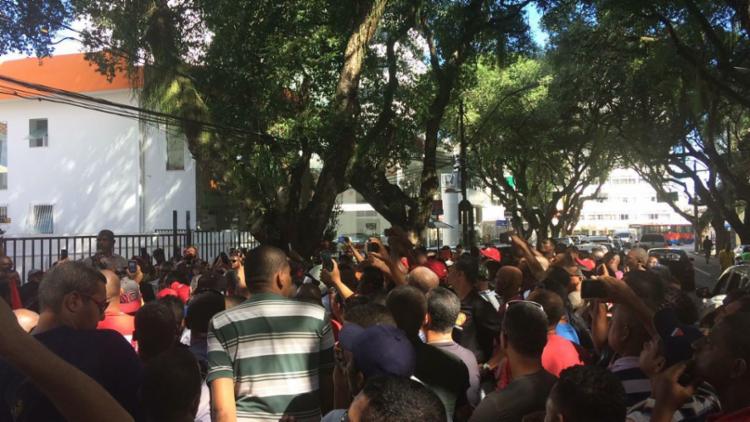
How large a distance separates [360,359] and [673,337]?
138 cm

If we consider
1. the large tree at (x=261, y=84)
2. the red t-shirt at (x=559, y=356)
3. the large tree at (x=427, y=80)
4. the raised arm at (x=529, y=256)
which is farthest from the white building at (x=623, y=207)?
the red t-shirt at (x=559, y=356)

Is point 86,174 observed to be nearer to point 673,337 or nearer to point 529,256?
point 529,256

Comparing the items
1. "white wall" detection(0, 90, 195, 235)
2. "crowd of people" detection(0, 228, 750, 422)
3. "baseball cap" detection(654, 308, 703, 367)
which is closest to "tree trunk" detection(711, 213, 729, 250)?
"white wall" detection(0, 90, 195, 235)

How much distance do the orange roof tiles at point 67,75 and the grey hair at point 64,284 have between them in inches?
1073

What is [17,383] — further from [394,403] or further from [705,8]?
[705,8]

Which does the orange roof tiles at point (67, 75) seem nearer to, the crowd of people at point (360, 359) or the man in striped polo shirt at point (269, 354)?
the crowd of people at point (360, 359)

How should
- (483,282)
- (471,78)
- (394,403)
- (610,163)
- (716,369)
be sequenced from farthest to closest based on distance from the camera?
(610,163) → (471,78) → (483,282) → (716,369) → (394,403)

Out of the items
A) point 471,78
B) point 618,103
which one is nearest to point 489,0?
point 471,78

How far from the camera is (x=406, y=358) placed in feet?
9.97

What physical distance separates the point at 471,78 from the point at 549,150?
42.0ft

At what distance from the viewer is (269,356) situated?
3480mm

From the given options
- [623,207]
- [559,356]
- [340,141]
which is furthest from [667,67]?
[623,207]

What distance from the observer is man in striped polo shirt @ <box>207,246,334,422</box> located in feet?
11.1

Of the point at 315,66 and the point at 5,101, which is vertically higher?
the point at 5,101
